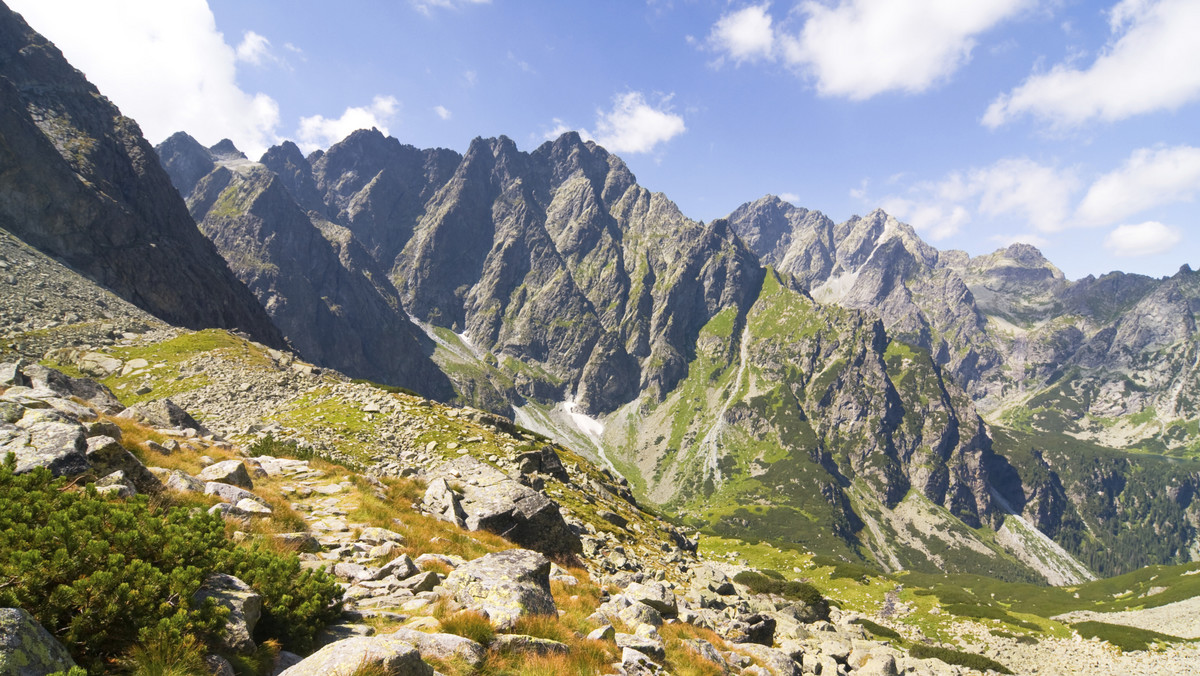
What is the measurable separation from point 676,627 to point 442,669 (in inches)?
479

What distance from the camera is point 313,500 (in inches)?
737

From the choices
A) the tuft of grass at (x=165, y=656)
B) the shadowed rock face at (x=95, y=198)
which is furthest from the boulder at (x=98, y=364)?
the shadowed rock face at (x=95, y=198)

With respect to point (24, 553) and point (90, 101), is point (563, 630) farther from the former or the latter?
point (90, 101)

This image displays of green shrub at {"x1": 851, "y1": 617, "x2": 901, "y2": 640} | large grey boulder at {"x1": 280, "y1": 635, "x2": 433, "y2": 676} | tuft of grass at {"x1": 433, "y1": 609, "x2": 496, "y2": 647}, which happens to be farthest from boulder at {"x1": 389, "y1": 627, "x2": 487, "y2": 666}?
green shrub at {"x1": 851, "y1": 617, "x2": 901, "y2": 640}

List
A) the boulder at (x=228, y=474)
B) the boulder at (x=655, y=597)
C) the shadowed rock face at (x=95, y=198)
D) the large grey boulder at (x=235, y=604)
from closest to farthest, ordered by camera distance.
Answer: the large grey boulder at (x=235, y=604) → the boulder at (x=228, y=474) → the boulder at (x=655, y=597) → the shadowed rock face at (x=95, y=198)

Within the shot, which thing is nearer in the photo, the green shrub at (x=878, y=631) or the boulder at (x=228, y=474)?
the boulder at (x=228, y=474)

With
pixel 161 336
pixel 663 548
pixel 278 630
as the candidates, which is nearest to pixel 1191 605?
pixel 663 548

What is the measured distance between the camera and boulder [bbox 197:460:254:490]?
15.9 m

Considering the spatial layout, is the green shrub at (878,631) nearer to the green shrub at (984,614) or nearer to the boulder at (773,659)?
the green shrub at (984,614)

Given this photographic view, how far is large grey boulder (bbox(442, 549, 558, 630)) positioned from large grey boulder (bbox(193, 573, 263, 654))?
4334mm

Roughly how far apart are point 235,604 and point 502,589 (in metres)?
5.70

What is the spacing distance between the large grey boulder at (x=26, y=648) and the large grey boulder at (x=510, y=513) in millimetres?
17355

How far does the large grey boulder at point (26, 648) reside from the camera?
436 centimetres

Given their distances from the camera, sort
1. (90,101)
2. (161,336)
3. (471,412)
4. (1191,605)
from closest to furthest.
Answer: (471,412) → (161,336) → (1191,605) → (90,101)
